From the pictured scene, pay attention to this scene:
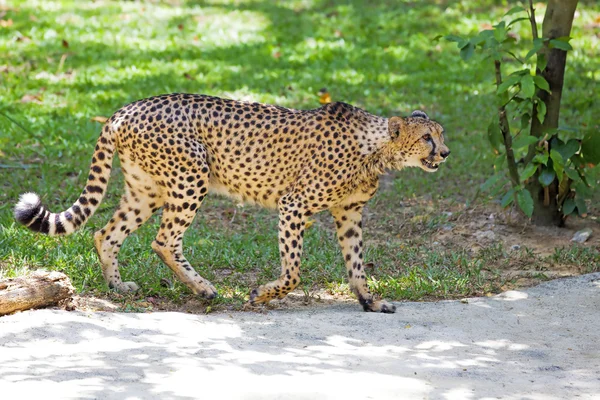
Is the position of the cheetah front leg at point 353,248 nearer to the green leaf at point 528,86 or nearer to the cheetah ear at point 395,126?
the cheetah ear at point 395,126

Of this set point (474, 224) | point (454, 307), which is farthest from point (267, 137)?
point (474, 224)

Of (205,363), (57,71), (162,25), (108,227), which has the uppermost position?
(162,25)

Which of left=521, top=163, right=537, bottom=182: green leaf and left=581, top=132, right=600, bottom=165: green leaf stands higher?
left=581, top=132, right=600, bottom=165: green leaf


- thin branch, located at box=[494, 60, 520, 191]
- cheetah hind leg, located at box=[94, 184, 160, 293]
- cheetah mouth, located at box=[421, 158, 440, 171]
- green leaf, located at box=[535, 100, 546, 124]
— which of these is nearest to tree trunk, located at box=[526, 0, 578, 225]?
green leaf, located at box=[535, 100, 546, 124]

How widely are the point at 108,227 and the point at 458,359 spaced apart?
2.64 m

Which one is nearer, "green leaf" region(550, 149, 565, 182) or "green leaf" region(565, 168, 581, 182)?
"green leaf" region(550, 149, 565, 182)

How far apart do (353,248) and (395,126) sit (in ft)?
2.99

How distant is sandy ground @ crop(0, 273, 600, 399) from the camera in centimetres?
425

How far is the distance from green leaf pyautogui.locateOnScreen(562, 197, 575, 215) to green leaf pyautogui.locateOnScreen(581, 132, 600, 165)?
16.0 inches

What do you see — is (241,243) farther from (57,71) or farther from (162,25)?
(162,25)

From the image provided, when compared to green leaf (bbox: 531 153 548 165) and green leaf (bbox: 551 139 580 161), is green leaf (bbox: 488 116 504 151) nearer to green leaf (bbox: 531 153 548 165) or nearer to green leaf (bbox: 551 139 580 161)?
green leaf (bbox: 531 153 548 165)

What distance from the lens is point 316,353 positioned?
16.0ft

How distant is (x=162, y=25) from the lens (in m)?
12.9

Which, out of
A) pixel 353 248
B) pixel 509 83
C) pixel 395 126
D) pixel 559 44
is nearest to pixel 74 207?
pixel 353 248
